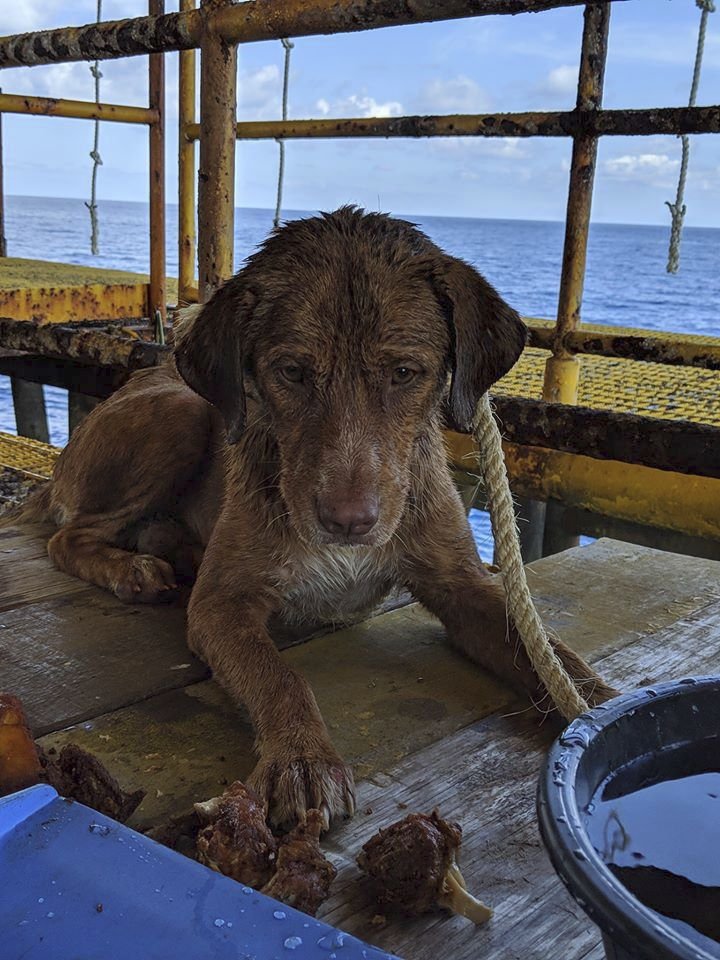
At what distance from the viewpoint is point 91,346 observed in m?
3.80

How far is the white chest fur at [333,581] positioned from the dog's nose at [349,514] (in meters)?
0.43

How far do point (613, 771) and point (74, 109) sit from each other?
654cm

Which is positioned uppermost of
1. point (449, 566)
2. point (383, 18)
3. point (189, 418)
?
point (383, 18)

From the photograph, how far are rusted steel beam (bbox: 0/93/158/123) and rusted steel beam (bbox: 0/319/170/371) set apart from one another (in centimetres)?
315

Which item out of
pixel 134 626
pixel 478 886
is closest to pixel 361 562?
pixel 134 626

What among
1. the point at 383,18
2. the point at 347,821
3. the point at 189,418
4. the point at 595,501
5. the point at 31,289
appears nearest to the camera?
the point at 347,821

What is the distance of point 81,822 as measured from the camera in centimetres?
131

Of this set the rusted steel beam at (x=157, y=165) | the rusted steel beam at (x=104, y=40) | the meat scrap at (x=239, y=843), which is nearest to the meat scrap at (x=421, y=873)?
the meat scrap at (x=239, y=843)

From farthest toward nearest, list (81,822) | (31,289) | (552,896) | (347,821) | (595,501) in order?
(31,289) → (595,501) → (347,821) → (552,896) → (81,822)

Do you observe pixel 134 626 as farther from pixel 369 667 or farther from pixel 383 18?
pixel 383 18

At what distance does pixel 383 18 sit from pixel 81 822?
218 centimetres

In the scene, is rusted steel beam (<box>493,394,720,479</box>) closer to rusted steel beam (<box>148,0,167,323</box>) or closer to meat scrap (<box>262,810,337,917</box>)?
meat scrap (<box>262,810,337,917</box>)

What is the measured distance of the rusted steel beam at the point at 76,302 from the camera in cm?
721

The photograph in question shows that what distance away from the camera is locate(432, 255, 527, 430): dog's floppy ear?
242 cm
